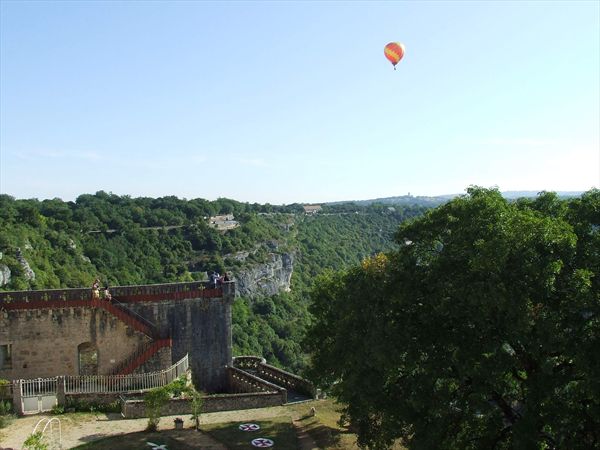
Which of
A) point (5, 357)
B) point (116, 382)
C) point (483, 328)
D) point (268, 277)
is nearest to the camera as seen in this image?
point (483, 328)

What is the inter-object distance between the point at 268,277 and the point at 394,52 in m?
50.9

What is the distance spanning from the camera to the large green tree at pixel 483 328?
480 inches

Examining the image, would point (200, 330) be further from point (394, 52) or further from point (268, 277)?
point (268, 277)

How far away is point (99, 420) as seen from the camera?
1953cm

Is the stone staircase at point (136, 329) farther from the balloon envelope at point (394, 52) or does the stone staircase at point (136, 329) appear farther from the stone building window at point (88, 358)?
the balloon envelope at point (394, 52)

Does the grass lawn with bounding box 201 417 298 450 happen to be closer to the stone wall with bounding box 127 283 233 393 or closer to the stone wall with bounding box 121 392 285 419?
the stone wall with bounding box 121 392 285 419

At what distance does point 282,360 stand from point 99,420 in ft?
136

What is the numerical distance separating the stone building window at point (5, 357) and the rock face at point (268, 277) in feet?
156

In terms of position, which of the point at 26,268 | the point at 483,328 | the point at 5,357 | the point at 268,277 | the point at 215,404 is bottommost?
the point at 268,277

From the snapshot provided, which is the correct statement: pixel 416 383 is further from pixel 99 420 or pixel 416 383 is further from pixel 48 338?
pixel 48 338

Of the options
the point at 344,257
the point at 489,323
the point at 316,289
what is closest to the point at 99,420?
the point at 316,289

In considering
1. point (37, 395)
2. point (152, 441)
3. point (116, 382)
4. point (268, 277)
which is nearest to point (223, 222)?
point (268, 277)

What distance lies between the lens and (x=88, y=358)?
81.5 feet

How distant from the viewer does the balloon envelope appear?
101ft
